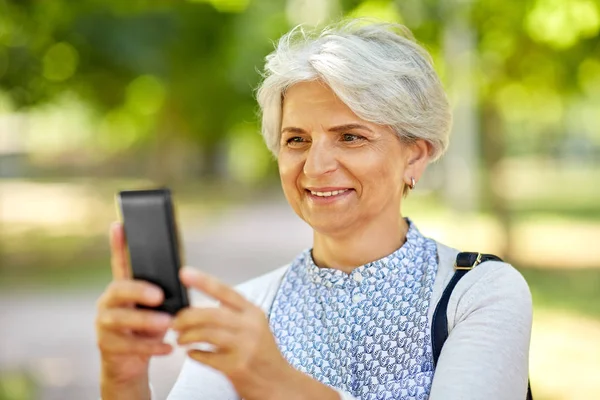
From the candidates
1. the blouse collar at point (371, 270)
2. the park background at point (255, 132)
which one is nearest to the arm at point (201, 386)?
the blouse collar at point (371, 270)

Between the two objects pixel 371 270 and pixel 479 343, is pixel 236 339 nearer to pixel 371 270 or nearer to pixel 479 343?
pixel 479 343

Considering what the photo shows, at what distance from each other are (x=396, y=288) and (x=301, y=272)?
11.8 inches

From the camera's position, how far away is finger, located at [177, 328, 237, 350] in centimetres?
137

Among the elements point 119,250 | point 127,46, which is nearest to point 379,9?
point 119,250

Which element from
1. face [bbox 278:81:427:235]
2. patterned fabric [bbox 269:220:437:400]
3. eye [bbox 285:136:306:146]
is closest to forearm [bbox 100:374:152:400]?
patterned fabric [bbox 269:220:437:400]

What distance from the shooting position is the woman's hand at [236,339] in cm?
137

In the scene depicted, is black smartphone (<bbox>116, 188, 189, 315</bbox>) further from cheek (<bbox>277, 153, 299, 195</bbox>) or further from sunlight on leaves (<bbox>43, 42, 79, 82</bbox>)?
sunlight on leaves (<bbox>43, 42, 79, 82</bbox>)

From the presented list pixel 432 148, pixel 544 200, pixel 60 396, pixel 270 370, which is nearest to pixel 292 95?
pixel 432 148

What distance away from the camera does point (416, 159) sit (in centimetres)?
227

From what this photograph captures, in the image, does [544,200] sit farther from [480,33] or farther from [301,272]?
[301,272]

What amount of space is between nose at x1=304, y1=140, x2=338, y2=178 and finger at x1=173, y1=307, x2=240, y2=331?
727 millimetres

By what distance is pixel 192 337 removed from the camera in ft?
4.50

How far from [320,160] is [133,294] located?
765 millimetres

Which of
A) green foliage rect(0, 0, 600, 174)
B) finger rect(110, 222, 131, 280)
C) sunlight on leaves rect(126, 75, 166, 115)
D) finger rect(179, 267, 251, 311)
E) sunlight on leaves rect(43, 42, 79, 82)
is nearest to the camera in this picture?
finger rect(179, 267, 251, 311)
